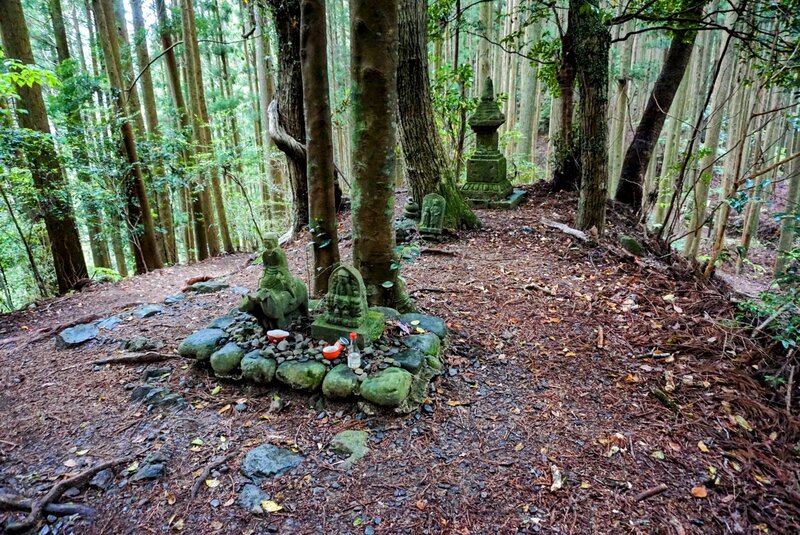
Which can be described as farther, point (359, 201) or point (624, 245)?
point (624, 245)

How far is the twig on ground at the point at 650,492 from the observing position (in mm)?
2149

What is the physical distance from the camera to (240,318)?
353 cm

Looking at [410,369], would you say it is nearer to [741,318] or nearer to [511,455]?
[511,455]

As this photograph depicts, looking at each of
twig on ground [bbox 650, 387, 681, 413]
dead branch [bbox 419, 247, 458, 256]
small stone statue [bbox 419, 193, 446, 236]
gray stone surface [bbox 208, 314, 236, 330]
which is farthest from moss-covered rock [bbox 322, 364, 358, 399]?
small stone statue [bbox 419, 193, 446, 236]

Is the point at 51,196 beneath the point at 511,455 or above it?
above

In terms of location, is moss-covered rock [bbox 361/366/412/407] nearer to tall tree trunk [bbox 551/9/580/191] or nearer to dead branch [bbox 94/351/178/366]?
dead branch [bbox 94/351/178/366]

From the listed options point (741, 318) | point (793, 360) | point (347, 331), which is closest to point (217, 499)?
point (347, 331)

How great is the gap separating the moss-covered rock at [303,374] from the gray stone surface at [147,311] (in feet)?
7.97

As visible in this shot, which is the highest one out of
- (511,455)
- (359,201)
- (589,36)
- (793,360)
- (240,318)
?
(589,36)

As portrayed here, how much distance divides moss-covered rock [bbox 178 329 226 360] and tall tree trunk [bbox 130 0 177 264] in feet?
21.8

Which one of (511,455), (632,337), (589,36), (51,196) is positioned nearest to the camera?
(511,455)

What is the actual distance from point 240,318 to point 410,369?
1594 millimetres

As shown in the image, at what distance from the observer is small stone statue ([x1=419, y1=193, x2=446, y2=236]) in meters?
5.86

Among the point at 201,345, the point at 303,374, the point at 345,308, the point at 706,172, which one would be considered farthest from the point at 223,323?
the point at 706,172
